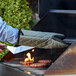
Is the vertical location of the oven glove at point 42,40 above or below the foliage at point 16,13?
above

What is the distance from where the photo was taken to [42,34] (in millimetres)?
3082

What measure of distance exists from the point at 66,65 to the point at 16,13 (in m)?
3.19

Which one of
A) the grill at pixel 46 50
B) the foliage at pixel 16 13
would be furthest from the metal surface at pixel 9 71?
the foliage at pixel 16 13

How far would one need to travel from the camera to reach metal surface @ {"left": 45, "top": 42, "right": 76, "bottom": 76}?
102 inches

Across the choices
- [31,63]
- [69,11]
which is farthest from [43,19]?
[31,63]

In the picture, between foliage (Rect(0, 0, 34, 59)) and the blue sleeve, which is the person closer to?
the blue sleeve

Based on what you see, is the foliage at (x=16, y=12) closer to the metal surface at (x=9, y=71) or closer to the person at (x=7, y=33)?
the metal surface at (x=9, y=71)

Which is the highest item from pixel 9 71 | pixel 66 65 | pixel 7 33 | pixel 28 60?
pixel 7 33

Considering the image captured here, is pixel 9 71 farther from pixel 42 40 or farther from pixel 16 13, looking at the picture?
pixel 16 13

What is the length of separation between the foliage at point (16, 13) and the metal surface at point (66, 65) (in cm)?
298

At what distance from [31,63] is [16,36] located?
28.1 inches

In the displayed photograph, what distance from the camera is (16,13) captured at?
18.4ft

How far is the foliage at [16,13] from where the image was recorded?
5.55m

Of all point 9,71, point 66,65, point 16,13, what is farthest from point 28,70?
point 16,13
